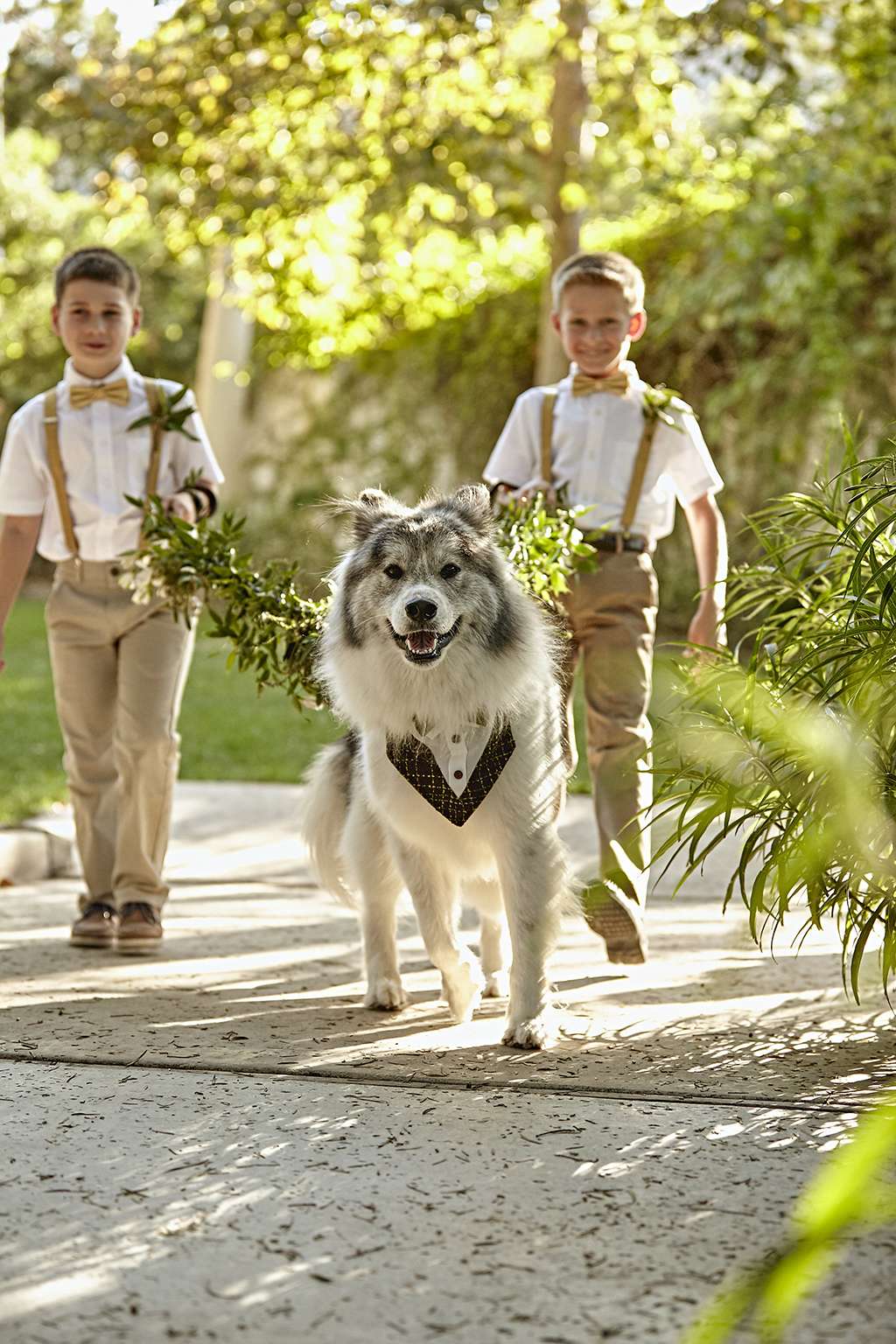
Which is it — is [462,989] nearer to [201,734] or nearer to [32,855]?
[32,855]

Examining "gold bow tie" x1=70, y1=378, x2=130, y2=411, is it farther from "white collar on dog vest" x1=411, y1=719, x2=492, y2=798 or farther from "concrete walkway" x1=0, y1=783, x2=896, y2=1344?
"white collar on dog vest" x1=411, y1=719, x2=492, y2=798

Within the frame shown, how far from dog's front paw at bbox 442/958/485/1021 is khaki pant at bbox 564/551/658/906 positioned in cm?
81

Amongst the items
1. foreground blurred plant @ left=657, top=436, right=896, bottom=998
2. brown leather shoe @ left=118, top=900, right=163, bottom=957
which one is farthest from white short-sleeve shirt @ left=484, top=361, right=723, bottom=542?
brown leather shoe @ left=118, top=900, right=163, bottom=957

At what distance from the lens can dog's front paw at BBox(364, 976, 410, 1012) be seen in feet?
12.9

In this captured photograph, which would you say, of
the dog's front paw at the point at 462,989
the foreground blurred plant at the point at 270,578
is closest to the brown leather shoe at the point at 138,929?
the foreground blurred plant at the point at 270,578

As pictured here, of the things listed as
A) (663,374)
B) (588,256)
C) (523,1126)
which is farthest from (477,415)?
(523,1126)

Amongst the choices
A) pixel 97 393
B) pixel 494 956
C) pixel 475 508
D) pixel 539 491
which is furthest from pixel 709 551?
pixel 97 393

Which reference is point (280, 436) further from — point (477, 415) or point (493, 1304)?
point (493, 1304)

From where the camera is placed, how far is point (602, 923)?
4.31m

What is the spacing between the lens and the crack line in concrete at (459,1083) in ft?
9.91

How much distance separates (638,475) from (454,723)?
1.33 meters

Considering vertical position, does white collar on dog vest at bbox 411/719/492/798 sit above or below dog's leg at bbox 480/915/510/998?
above

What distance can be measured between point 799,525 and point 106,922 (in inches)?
98.9

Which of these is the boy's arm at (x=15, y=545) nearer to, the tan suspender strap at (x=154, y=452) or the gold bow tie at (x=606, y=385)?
the tan suspender strap at (x=154, y=452)
